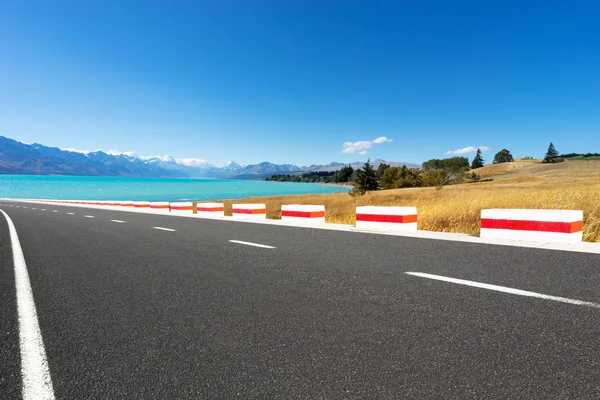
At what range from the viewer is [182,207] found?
947 inches

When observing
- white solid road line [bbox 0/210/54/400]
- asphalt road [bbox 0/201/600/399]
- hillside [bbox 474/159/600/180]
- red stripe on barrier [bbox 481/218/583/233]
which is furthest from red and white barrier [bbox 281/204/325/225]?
hillside [bbox 474/159/600/180]

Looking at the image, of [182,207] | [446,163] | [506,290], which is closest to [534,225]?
[506,290]

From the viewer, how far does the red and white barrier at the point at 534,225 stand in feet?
25.7

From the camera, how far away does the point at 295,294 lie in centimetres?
441

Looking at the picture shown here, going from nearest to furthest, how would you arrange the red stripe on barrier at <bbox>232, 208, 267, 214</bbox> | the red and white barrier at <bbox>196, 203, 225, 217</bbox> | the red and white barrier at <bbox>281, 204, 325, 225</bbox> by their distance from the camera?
the red and white barrier at <bbox>281, 204, 325, 225</bbox>, the red stripe on barrier at <bbox>232, 208, 267, 214</bbox>, the red and white barrier at <bbox>196, 203, 225, 217</bbox>

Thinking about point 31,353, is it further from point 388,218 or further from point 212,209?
point 212,209

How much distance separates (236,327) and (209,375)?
0.86 m

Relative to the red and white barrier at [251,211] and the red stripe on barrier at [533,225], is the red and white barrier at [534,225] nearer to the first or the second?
the red stripe on barrier at [533,225]

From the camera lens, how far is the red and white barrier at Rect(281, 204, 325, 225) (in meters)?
14.1

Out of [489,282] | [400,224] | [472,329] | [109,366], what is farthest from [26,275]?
[400,224]

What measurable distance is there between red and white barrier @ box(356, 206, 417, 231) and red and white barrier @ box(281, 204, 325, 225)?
2.27 m

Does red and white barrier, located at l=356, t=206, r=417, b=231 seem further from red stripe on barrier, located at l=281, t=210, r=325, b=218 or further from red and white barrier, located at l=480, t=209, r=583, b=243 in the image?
red stripe on barrier, located at l=281, t=210, r=325, b=218

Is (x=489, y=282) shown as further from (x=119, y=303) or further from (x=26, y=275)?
(x=26, y=275)

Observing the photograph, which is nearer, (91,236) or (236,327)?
(236,327)
